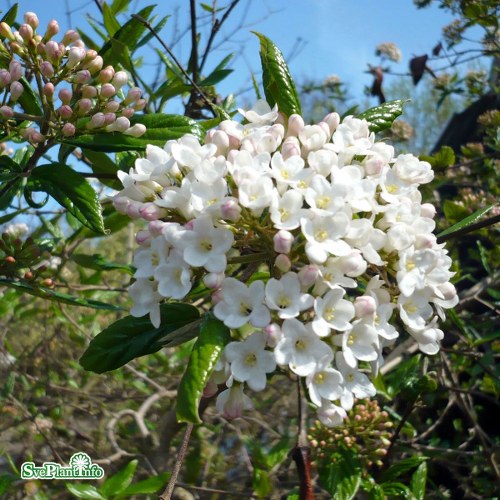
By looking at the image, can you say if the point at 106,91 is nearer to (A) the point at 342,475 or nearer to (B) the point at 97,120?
(B) the point at 97,120

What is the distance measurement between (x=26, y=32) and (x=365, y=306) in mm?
1377

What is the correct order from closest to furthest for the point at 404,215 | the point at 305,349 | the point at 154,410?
the point at 305,349
the point at 404,215
the point at 154,410

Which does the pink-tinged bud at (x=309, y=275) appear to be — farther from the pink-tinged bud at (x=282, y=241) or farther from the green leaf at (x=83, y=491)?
the green leaf at (x=83, y=491)

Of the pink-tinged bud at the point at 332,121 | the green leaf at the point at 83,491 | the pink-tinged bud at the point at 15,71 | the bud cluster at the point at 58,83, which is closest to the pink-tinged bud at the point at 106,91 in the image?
the bud cluster at the point at 58,83

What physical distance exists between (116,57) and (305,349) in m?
1.45

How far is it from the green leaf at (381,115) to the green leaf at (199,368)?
0.87 m

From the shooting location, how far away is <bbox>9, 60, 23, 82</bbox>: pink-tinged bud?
70.9 inches

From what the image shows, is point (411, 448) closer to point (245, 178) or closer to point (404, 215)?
point (404, 215)

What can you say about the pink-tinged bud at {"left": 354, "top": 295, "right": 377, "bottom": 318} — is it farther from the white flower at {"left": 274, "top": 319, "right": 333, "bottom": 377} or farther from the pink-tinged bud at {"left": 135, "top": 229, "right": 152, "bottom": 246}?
the pink-tinged bud at {"left": 135, "top": 229, "right": 152, "bottom": 246}

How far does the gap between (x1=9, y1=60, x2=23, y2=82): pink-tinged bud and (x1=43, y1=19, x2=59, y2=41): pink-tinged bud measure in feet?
0.47

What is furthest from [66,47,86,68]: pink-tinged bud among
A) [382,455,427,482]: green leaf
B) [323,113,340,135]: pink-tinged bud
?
[382,455,427,482]: green leaf

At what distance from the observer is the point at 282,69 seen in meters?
1.69

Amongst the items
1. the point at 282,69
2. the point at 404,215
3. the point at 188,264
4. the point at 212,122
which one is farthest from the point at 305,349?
the point at 212,122

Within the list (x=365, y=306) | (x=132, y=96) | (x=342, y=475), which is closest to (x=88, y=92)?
(x=132, y=96)
